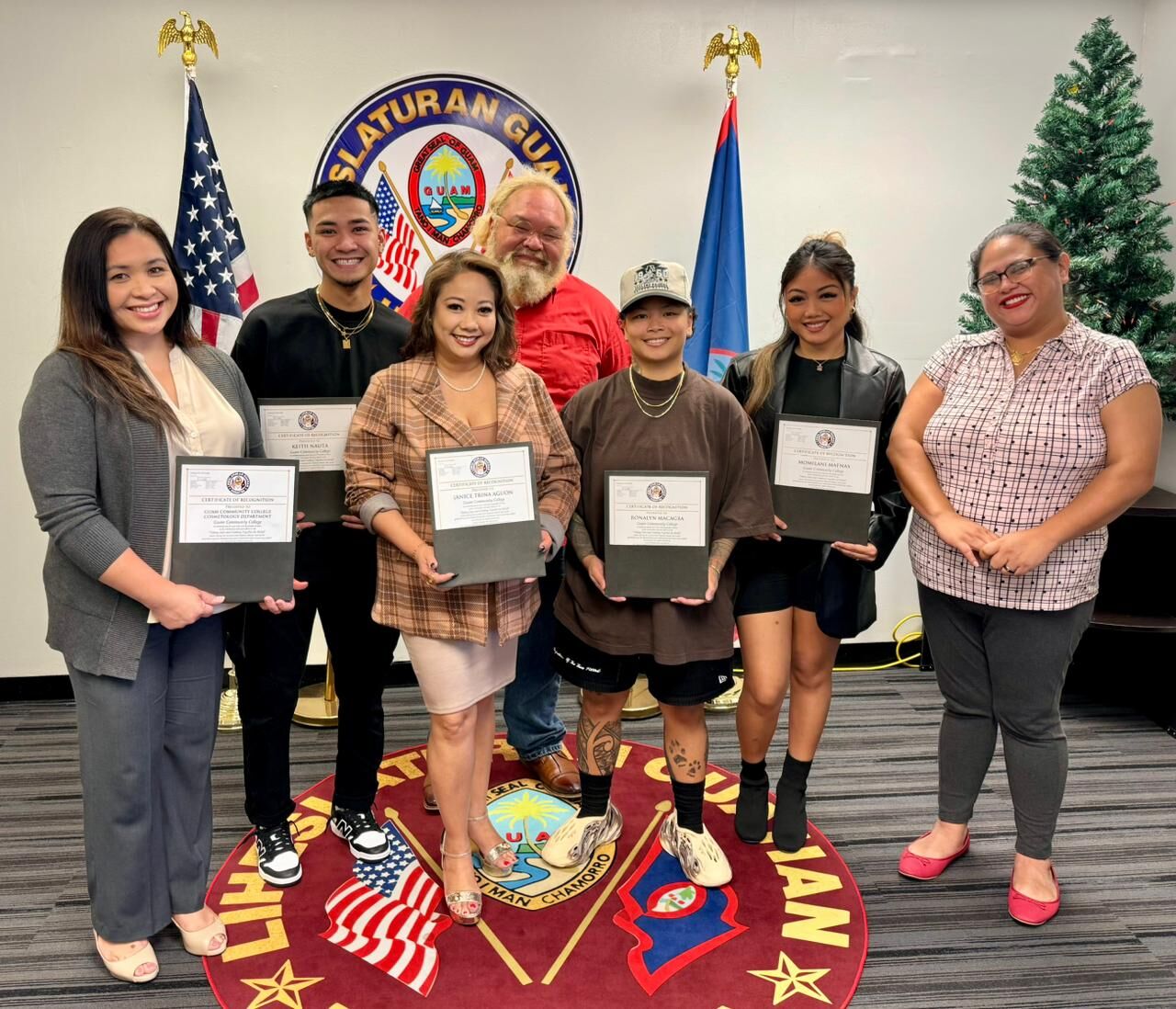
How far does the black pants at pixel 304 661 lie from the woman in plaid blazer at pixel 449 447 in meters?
0.25

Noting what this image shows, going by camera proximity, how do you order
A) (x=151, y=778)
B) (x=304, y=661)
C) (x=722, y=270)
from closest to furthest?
(x=151, y=778)
(x=304, y=661)
(x=722, y=270)

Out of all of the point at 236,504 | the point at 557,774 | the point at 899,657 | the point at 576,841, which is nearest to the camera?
the point at 236,504

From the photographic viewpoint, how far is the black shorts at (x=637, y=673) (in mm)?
2309

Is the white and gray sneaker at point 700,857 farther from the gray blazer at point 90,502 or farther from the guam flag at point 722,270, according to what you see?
the guam flag at point 722,270

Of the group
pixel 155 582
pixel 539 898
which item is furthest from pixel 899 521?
pixel 155 582

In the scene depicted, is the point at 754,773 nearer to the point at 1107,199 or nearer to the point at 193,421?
the point at 193,421

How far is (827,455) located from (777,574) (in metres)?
0.38

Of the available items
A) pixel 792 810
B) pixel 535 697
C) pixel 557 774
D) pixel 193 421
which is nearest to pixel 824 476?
pixel 792 810

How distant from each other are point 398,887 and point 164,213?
2.76 m

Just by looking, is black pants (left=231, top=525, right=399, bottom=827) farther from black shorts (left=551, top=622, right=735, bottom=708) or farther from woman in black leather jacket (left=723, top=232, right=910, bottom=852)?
woman in black leather jacket (left=723, top=232, right=910, bottom=852)

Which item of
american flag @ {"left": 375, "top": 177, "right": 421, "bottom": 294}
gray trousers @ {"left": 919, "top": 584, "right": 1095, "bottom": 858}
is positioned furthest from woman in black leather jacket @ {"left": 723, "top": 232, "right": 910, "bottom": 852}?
american flag @ {"left": 375, "top": 177, "right": 421, "bottom": 294}

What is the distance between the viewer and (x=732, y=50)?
3482 millimetres

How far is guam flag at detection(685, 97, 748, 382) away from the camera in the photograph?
11.6 feet

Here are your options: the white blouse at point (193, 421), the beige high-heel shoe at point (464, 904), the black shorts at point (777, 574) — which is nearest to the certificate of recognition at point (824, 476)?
the black shorts at point (777, 574)
